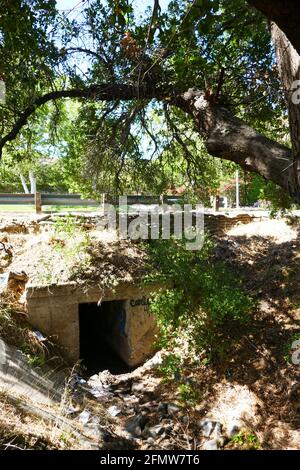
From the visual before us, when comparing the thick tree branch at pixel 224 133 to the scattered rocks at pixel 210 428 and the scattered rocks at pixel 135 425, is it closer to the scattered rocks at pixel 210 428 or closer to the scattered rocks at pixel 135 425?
the scattered rocks at pixel 210 428

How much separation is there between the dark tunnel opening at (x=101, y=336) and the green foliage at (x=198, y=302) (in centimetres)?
172

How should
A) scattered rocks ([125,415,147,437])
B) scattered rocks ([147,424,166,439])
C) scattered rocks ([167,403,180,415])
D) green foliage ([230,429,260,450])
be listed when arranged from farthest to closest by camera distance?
scattered rocks ([167,403,180,415]) < scattered rocks ([125,415,147,437]) < scattered rocks ([147,424,166,439]) < green foliage ([230,429,260,450])

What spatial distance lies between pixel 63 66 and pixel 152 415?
5664mm

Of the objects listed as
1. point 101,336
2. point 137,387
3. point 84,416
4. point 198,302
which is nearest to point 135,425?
point 84,416

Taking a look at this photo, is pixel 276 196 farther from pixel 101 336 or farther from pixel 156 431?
pixel 101 336

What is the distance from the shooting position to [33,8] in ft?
14.4

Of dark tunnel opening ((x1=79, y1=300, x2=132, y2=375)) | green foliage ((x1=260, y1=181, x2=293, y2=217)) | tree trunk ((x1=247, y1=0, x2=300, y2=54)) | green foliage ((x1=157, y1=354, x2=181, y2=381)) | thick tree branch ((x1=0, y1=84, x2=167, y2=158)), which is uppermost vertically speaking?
thick tree branch ((x1=0, y1=84, x2=167, y2=158))

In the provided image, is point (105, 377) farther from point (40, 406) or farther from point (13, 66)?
point (13, 66)

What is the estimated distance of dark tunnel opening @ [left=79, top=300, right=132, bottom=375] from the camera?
7.66 metres

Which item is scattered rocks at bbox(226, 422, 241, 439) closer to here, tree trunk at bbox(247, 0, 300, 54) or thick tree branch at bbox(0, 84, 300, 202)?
thick tree branch at bbox(0, 84, 300, 202)

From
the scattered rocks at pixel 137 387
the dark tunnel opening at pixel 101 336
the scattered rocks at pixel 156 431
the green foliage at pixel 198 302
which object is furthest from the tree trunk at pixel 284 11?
the dark tunnel opening at pixel 101 336

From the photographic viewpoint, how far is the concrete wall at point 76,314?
21.5ft

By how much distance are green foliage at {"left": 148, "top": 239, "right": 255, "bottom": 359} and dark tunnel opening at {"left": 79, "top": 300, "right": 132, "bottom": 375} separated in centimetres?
172

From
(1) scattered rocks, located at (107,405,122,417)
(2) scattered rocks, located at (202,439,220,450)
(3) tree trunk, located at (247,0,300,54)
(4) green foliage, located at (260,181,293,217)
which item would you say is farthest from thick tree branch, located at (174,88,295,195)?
(1) scattered rocks, located at (107,405,122,417)
